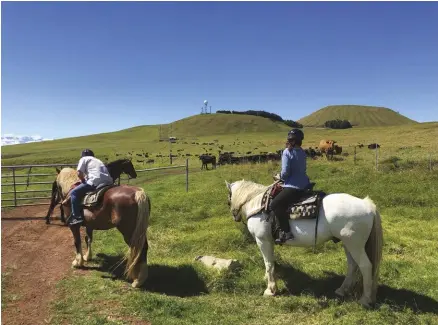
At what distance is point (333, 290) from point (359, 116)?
17975 cm

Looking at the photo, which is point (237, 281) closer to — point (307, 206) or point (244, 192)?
point (244, 192)

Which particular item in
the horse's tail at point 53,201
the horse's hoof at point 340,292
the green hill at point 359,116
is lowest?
the horse's hoof at point 340,292

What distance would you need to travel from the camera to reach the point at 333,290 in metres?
6.64

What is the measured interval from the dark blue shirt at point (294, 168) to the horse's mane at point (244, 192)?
90cm

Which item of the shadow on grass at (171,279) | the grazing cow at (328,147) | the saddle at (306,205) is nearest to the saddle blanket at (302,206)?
Result: the saddle at (306,205)

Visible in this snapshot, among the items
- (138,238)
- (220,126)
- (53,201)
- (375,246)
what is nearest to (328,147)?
(53,201)

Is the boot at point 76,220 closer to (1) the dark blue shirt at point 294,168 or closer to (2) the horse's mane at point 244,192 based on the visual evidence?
(2) the horse's mane at point 244,192

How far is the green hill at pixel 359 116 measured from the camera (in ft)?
526

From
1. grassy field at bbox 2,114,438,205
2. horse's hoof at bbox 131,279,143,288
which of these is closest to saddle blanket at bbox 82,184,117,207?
horse's hoof at bbox 131,279,143,288

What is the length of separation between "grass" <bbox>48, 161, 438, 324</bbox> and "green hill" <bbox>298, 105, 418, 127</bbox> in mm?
157130

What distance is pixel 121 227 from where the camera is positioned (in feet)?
24.4

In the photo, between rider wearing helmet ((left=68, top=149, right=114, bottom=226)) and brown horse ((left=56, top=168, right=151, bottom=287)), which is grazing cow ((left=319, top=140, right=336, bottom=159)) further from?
brown horse ((left=56, top=168, right=151, bottom=287))

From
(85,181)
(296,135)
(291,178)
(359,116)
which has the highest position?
(359,116)

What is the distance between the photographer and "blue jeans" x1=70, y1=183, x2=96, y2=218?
26.5 ft
